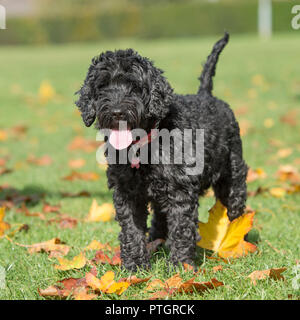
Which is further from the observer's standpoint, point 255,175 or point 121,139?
point 255,175

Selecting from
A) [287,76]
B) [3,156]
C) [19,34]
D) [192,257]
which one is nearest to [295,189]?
[192,257]

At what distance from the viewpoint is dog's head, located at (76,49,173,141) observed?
3.47m

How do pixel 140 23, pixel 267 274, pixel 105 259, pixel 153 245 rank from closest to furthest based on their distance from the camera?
pixel 267 274 → pixel 105 259 → pixel 153 245 → pixel 140 23

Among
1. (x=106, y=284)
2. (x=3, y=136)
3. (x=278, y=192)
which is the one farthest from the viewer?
(x=3, y=136)

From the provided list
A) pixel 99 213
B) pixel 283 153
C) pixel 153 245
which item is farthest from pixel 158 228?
pixel 283 153

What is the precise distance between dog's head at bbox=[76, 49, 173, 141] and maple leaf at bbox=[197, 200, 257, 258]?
0.96 meters

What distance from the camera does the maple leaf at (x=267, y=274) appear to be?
3169 mm

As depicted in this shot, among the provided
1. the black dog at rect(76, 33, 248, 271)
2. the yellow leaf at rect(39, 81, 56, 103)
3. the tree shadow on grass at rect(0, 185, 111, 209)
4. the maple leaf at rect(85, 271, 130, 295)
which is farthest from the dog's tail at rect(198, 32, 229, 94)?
the yellow leaf at rect(39, 81, 56, 103)

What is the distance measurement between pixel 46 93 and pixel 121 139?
1208cm

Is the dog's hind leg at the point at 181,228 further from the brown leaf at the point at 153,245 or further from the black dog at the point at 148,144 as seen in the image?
the brown leaf at the point at 153,245

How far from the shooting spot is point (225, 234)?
3904 mm

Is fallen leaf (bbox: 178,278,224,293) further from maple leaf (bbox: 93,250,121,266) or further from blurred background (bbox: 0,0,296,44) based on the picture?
blurred background (bbox: 0,0,296,44)

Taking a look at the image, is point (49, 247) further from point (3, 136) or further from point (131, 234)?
point (3, 136)
